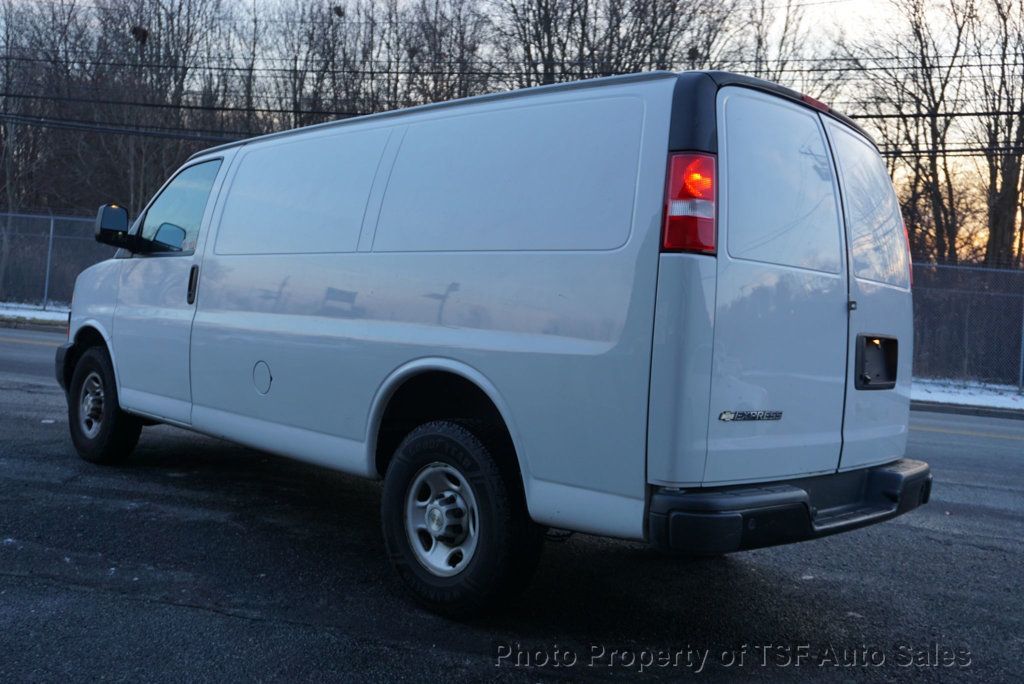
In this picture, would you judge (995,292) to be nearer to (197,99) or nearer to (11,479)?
(11,479)

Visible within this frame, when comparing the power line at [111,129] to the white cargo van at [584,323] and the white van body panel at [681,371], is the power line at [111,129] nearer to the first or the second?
the white cargo van at [584,323]

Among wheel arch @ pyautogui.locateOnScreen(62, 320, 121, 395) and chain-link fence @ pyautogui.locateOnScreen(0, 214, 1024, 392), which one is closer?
wheel arch @ pyautogui.locateOnScreen(62, 320, 121, 395)

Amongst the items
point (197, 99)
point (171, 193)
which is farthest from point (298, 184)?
point (197, 99)

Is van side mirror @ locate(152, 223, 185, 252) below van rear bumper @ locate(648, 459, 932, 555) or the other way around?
the other way around

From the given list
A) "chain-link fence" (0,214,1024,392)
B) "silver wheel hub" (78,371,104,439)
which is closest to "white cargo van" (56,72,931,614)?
"silver wheel hub" (78,371,104,439)

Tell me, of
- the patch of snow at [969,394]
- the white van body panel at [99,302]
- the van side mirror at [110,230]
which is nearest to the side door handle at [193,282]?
the van side mirror at [110,230]

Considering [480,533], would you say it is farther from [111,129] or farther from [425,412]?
[111,129]

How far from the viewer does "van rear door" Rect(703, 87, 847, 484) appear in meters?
3.37

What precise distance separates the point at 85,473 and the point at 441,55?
90.2 feet

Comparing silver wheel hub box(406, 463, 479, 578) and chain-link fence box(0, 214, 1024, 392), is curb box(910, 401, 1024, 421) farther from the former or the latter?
silver wheel hub box(406, 463, 479, 578)

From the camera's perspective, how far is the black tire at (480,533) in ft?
12.3

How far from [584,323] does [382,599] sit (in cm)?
168

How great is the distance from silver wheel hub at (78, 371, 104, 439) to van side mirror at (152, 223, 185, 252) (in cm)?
117

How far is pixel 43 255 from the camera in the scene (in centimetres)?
2364
